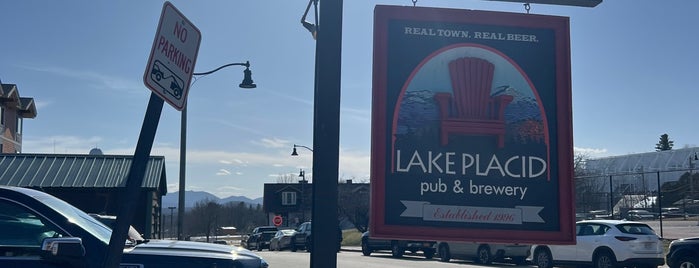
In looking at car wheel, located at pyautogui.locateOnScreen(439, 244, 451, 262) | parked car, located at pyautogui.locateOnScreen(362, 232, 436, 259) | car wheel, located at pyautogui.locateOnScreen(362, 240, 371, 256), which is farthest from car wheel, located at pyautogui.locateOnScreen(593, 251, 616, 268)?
car wheel, located at pyautogui.locateOnScreen(362, 240, 371, 256)

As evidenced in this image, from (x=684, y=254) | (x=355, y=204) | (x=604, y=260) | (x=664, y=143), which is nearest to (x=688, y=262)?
(x=684, y=254)

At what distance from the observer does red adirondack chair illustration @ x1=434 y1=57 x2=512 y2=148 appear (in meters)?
3.81

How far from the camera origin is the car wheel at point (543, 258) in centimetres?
1978

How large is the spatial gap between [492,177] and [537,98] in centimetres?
51

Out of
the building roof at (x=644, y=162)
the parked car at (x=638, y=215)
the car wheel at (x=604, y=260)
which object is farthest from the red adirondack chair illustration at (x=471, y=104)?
→ the building roof at (x=644, y=162)

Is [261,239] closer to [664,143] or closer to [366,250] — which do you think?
[366,250]

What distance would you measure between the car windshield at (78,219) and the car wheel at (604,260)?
1498 cm

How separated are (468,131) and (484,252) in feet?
65.3

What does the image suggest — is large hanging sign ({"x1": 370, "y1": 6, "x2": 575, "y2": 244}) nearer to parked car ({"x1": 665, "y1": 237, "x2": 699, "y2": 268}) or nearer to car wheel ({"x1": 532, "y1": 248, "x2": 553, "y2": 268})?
parked car ({"x1": 665, "y1": 237, "x2": 699, "y2": 268})

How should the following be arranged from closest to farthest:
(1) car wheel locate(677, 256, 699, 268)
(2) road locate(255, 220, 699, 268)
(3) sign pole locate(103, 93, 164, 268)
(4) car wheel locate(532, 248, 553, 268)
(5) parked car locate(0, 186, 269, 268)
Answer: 1. (3) sign pole locate(103, 93, 164, 268)
2. (5) parked car locate(0, 186, 269, 268)
3. (1) car wheel locate(677, 256, 699, 268)
4. (4) car wheel locate(532, 248, 553, 268)
5. (2) road locate(255, 220, 699, 268)

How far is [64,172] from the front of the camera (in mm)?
19766

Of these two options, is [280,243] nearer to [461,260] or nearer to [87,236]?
[461,260]

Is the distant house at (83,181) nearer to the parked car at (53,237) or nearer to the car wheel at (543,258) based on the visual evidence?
the car wheel at (543,258)

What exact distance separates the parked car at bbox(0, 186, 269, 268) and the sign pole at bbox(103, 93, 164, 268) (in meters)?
2.14
